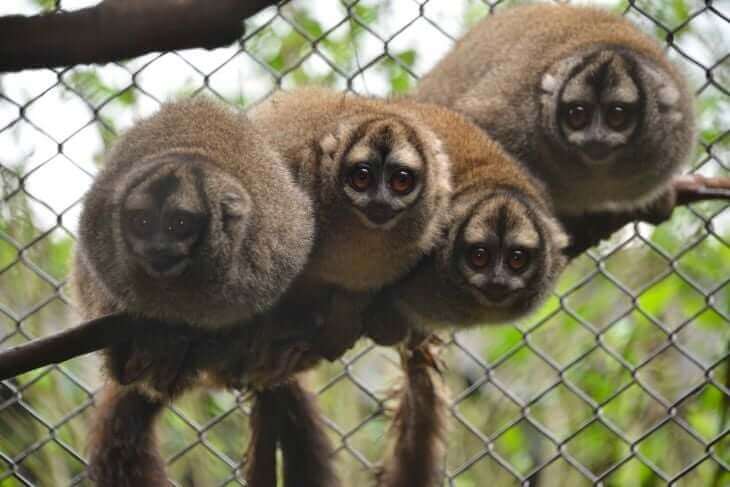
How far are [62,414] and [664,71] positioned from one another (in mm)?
2964

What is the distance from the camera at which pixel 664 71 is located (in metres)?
4.53

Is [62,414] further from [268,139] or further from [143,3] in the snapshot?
[143,3]

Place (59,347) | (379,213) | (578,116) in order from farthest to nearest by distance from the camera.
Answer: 1. (578,116)
2. (379,213)
3. (59,347)

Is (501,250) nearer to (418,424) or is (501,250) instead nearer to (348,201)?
(348,201)

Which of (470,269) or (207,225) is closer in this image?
(207,225)

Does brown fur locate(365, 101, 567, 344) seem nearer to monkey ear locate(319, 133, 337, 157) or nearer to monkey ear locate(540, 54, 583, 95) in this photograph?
monkey ear locate(319, 133, 337, 157)

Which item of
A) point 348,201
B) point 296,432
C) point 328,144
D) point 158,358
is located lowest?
point 296,432

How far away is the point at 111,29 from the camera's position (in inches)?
56.1

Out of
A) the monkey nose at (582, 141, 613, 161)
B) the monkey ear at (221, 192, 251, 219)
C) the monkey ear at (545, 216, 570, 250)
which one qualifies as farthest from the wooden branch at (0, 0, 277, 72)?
the monkey nose at (582, 141, 613, 161)

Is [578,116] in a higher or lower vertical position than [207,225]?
lower

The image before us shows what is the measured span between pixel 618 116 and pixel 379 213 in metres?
1.45

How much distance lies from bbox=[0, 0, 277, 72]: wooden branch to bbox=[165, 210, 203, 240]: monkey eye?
1517 millimetres

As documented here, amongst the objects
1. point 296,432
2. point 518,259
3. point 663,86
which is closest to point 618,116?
point 663,86

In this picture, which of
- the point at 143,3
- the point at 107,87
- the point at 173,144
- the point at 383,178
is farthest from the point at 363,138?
the point at 143,3
